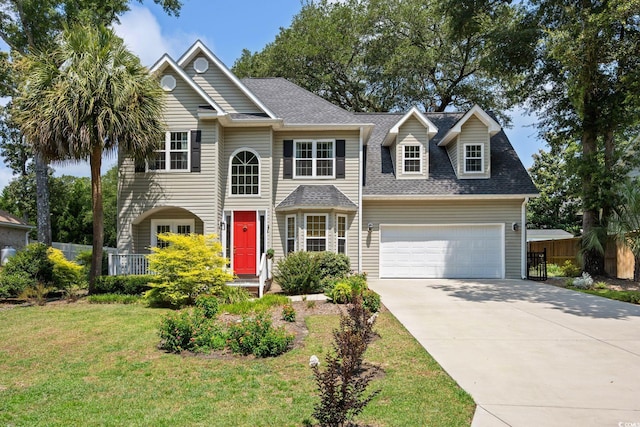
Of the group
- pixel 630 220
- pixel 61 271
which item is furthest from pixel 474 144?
pixel 61 271

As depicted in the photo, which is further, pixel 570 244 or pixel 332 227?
pixel 570 244

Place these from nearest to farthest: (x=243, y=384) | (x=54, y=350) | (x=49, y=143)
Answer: (x=243, y=384), (x=54, y=350), (x=49, y=143)

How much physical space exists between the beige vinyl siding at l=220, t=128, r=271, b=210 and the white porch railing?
3.43 metres

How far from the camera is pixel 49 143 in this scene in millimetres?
12070

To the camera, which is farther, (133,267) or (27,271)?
(133,267)

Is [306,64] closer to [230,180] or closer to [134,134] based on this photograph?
[230,180]

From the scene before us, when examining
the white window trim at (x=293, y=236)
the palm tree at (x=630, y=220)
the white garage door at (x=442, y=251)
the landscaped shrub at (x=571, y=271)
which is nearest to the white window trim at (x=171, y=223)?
the white window trim at (x=293, y=236)

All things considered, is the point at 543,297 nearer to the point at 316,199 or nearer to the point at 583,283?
the point at 583,283

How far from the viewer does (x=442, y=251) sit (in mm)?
16625

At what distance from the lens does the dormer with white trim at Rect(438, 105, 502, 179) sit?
16750 mm

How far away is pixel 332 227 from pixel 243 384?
33.1 feet

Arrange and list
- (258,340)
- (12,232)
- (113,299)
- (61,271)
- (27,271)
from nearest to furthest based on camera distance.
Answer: (258,340), (113,299), (27,271), (61,271), (12,232)

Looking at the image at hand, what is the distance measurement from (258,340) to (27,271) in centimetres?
982

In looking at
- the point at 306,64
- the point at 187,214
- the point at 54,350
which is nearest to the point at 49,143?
the point at 187,214
